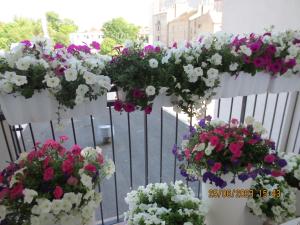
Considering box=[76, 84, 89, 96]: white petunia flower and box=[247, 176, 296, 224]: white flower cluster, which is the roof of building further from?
box=[76, 84, 89, 96]: white petunia flower

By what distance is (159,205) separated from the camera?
1418 millimetres

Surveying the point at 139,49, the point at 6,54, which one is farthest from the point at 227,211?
the point at 6,54

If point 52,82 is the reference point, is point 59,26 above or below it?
above

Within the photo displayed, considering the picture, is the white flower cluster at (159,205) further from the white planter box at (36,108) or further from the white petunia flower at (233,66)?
the white petunia flower at (233,66)

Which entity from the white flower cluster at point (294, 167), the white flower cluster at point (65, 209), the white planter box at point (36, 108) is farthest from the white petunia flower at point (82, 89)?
the white flower cluster at point (294, 167)

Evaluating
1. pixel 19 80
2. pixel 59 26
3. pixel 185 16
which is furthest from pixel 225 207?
pixel 59 26

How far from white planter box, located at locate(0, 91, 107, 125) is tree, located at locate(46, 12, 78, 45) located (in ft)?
50.1

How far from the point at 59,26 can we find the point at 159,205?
17.4 meters

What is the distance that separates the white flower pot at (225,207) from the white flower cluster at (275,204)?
12cm

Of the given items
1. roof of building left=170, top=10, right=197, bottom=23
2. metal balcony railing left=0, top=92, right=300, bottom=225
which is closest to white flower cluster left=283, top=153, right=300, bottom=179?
metal balcony railing left=0, top=92, right=300, bottom=225

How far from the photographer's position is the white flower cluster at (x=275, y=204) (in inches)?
59.2

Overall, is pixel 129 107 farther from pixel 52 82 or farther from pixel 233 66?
pixel 233 66

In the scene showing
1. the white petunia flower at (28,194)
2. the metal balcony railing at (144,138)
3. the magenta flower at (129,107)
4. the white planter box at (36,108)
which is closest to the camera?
the white petunia flower at (28,194)

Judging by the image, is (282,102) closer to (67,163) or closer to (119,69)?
(119,69)
